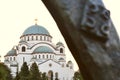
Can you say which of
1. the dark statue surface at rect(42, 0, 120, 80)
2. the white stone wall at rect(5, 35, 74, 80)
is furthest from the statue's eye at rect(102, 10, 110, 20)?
the white stone wall at rect(5, 35, 74, 80)

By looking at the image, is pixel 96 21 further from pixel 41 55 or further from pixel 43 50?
pixel 41 55

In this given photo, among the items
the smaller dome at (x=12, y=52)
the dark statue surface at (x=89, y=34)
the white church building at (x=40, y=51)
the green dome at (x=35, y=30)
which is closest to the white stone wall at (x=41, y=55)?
the white church building at (x=40, y=51)

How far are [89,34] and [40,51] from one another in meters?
78.1

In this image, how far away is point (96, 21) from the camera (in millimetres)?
1404

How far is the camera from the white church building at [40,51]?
80312mm

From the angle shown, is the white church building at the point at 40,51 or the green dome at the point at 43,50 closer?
the green dome at the point at 43,50

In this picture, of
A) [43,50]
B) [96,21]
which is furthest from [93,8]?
[43,50]

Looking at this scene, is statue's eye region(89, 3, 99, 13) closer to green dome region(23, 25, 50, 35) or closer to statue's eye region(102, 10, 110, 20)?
statue's eye region(102, 10, 110, 20)

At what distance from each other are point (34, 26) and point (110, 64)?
8220cm

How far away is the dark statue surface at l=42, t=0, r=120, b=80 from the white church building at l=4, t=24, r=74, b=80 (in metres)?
78.0

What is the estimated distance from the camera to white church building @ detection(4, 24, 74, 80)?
80312 millimetres

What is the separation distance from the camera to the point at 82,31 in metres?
1.39

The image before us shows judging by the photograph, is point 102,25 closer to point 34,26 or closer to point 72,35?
point 72,35

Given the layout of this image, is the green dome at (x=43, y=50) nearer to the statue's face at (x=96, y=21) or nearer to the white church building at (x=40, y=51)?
the white church building at (x=40, y=51)
